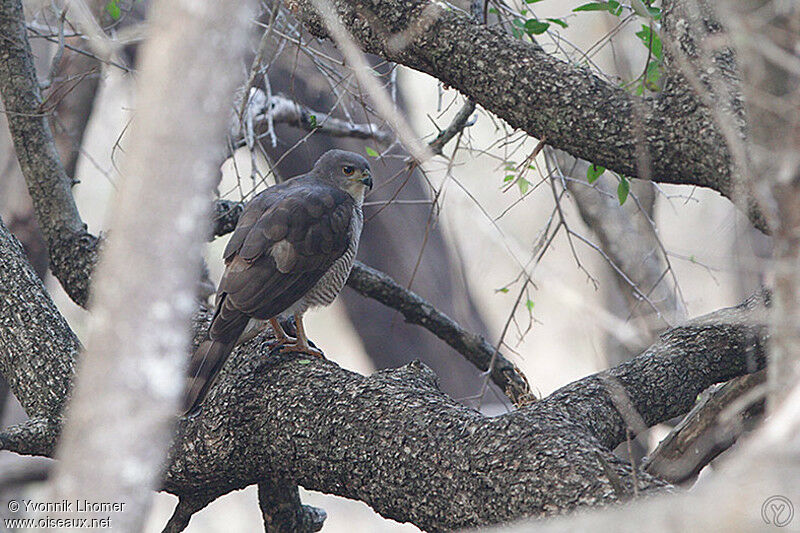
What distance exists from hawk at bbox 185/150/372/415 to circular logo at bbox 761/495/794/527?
2058 millimetres

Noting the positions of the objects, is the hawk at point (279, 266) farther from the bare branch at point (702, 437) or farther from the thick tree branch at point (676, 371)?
the bare branch at point (702, 437)

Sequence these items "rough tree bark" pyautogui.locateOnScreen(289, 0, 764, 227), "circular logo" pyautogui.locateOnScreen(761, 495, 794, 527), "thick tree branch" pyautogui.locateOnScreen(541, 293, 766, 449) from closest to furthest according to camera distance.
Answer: "circular logo" pyautogui.locateOnScreen(761, 495, 794, 527), "rough tree bark" pyautogui.locateOnScreen(289, 0, 764, 227), "thick tree branch" pyautogui.locateOnScreen(541, 293, 766, 449)

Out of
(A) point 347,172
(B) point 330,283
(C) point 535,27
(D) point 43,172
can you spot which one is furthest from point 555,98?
(D) point 43,172

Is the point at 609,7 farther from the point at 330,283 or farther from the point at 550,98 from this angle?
the point at 330,283

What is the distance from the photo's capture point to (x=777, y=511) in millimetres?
958

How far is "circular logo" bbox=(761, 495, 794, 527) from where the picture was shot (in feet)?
2.94

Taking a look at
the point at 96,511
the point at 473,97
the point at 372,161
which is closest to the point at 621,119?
the point at 473,97

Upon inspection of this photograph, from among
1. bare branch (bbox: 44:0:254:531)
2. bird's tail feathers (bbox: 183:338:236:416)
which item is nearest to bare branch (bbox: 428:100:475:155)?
bird's tail feathers (bbox: 183:338:236:416)

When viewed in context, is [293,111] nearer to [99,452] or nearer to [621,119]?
[621,119]

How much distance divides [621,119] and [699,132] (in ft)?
0.68

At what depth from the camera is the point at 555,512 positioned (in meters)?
1.86

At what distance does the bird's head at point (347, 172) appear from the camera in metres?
4.13

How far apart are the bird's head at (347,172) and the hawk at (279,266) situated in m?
0.24

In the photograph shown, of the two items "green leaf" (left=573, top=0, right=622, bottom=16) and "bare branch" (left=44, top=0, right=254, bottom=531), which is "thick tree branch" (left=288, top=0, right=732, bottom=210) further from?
"bare branch" (left=44, top=0, right=254, bottom=531)
